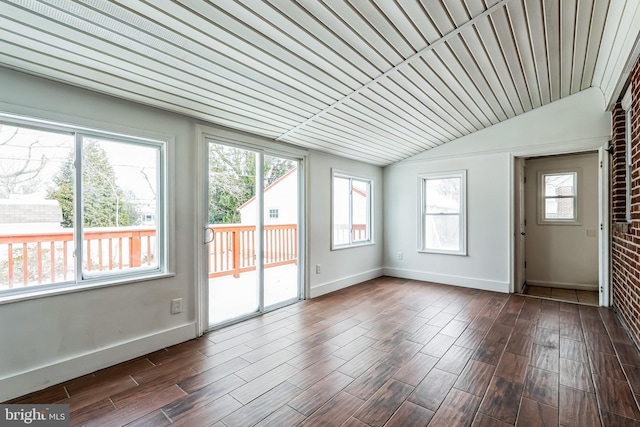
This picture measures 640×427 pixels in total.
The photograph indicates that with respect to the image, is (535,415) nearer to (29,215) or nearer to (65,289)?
(65,289)

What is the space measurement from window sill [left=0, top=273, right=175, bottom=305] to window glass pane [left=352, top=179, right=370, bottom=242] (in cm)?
341

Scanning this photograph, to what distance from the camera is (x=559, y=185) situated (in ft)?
16.6

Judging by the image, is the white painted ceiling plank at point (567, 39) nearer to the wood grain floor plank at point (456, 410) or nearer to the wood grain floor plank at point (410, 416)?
the wood grain floor plank at point (456, 410)

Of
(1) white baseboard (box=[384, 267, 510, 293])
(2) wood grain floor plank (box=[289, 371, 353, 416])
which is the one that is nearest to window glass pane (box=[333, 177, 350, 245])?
(1) white baseboard (box=[384, 267, 510, 293])

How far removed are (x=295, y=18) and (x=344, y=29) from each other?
0.38 meters

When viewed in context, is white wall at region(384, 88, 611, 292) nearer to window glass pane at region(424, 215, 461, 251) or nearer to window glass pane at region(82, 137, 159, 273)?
window glass pane at region(424, 215, 461, 251)

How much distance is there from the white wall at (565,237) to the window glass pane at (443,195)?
4.60ft

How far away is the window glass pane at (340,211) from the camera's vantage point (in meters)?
4.93

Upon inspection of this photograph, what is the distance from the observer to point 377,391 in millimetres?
2070

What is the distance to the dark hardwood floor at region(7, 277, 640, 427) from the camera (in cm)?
183

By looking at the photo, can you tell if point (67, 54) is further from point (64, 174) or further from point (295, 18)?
point (295, 18)


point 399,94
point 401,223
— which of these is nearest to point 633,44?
point 399,94

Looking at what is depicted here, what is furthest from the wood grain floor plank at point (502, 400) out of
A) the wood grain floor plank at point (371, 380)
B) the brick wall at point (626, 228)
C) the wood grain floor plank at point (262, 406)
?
the brick wall at point (626, 228)

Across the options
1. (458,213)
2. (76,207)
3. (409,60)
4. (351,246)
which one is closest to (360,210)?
(351,246)
